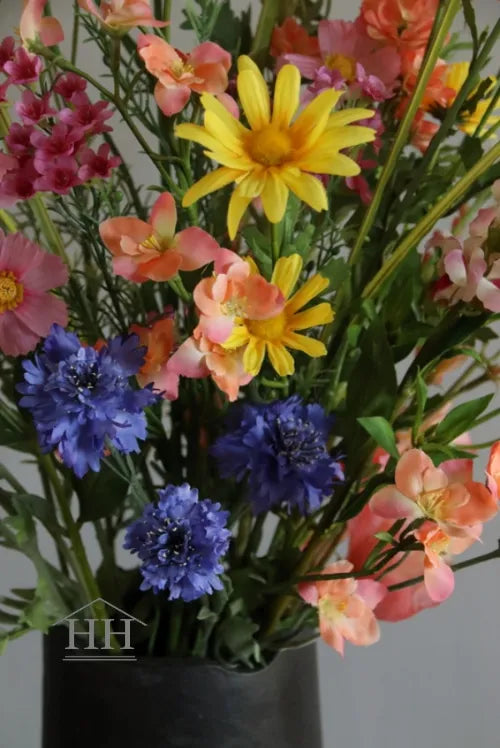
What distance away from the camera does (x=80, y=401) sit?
0.38 m

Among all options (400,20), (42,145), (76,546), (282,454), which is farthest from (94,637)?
(400,20)

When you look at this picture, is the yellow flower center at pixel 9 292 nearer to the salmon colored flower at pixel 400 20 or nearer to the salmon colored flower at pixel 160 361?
the salmon colored flower at pixel 160 361

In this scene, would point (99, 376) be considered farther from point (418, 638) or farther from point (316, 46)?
point (418, 638)

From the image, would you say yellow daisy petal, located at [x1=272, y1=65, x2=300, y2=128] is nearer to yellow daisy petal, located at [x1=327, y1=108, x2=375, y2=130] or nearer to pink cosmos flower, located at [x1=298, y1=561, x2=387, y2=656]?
yellow daisy petal, located at [x1=327, y1=108, x2=375, y2=130]

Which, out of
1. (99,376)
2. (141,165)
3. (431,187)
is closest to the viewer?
(99,376)

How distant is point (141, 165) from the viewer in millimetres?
878

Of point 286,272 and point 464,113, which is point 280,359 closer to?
point 286,272

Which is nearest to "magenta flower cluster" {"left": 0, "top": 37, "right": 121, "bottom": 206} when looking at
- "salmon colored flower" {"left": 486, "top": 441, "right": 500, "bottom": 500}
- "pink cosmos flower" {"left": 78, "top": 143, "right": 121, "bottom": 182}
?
"pink cosmos flower" {"left": 78, "top": 143, "right": 121, "bottom": 182}

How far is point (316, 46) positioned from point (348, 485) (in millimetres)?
245

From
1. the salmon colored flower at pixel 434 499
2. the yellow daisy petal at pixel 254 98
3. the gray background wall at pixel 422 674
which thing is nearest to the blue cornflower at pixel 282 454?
the salmon colored flower at pixel 434 499

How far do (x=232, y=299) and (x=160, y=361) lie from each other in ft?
0.22

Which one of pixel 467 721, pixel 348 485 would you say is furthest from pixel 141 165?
pixel 467 721

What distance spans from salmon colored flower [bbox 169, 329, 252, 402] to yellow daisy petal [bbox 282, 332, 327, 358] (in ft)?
0.07

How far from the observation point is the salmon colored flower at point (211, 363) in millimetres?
414
